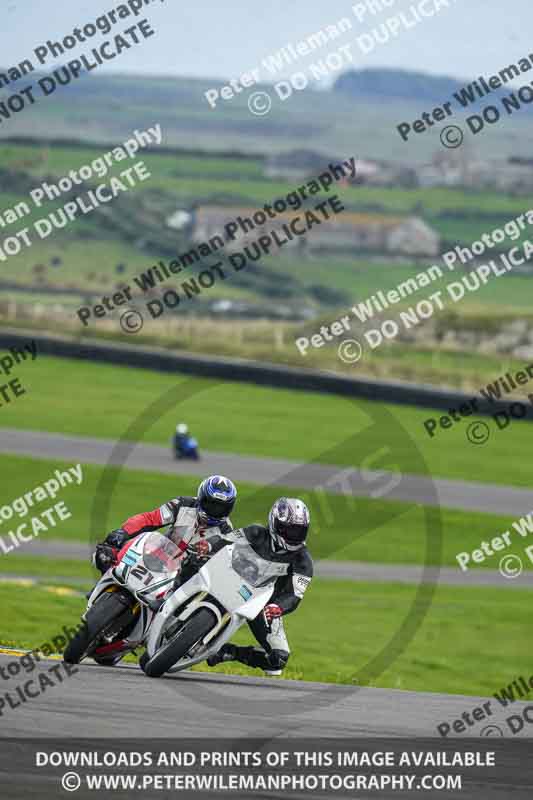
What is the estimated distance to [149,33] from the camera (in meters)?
23.9

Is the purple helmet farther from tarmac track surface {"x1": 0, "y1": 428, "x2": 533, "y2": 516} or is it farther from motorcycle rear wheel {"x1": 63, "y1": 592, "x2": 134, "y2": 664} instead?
tarmac track surface {"x1": 0, "y1": 428, "x2": 533, "y2": 516}

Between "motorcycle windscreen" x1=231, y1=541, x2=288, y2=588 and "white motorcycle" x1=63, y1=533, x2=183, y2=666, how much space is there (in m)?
0.45

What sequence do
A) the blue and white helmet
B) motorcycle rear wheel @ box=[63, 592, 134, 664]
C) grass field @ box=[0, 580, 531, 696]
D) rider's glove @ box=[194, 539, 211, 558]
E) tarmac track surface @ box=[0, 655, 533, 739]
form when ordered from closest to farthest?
tarmac track surface @ box=[0, 655, 533, 739]
motorcycle rear wheel @ box=[63, 592, 134, 664]
rider's glove @ box=[194, 539, 211, 558]
the blue and white helmet
grass field @ box=[0, 580, 531, 696]

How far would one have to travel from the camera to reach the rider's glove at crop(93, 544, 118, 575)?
991 cm

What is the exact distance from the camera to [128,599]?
976cm

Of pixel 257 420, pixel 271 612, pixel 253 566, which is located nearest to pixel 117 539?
pixel 253 566

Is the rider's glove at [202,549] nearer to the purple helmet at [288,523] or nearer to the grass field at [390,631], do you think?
the purple helmet at [288,523]

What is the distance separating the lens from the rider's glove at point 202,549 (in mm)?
9859

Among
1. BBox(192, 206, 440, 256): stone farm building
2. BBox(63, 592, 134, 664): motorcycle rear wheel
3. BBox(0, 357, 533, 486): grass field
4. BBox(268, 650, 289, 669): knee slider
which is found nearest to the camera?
BBox(63, 592, 134, 664): motorcycle rear wheel

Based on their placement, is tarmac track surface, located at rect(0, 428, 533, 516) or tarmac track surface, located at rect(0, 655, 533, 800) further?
tarmac track surface, located at rect(0, 428, 533, 516)

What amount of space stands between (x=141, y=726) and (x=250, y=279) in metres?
98.5

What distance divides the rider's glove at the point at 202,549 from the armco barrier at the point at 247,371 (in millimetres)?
28360

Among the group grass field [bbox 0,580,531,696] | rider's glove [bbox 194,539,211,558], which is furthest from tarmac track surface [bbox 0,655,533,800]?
grass field [bbox 0,580,531,696]

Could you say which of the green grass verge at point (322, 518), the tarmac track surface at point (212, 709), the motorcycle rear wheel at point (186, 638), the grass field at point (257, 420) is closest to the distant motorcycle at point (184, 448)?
the green grass verge at point (322, 518)
